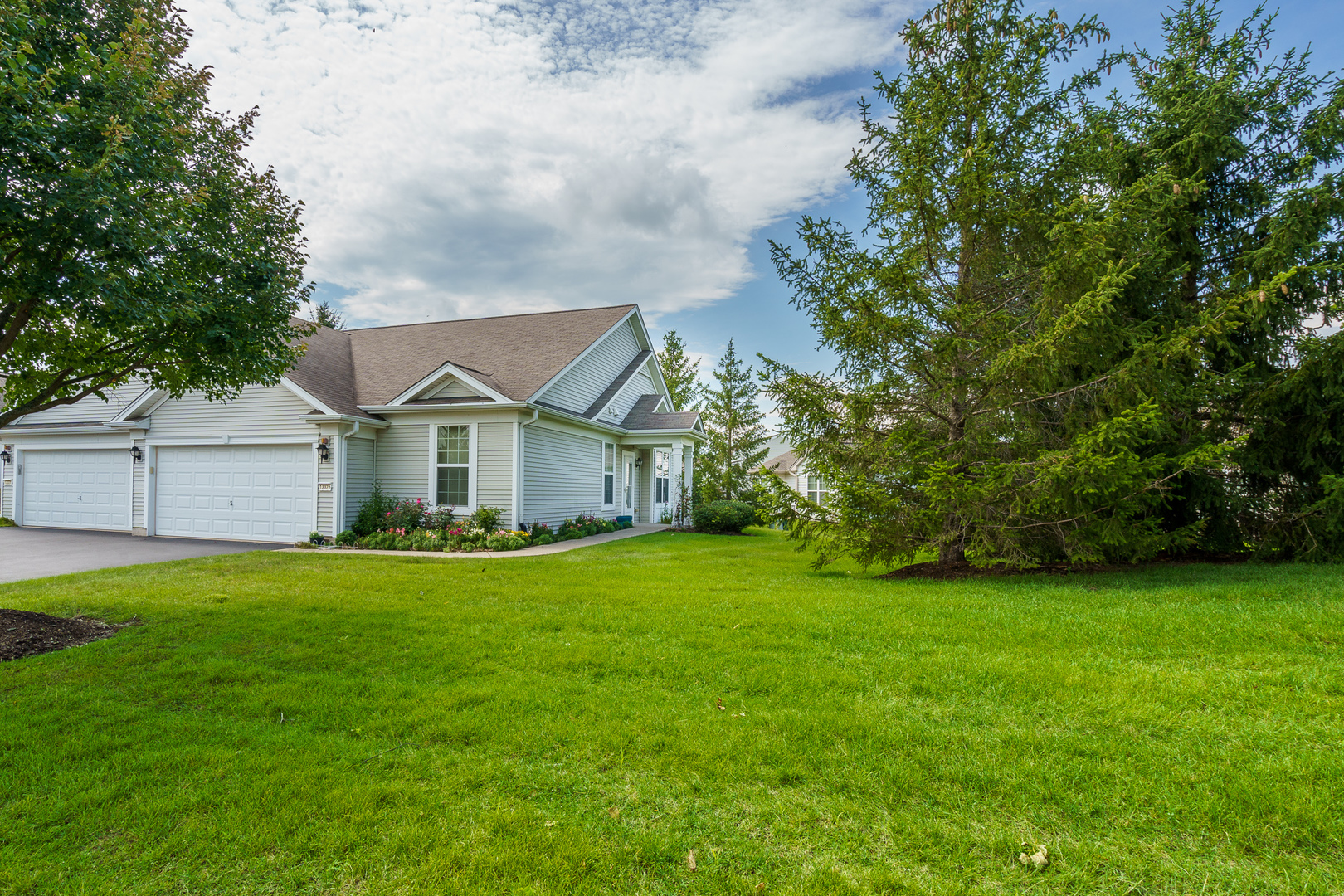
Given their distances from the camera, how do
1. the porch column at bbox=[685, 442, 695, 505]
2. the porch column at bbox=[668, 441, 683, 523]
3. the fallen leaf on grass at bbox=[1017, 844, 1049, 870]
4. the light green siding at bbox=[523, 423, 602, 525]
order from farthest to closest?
the porch column at bbox=[685, 442, 695, 505], the porch column at bbox=[668, 441, 683, 523], the light green siding at bbox=[523, 423, 602, 525], the fallen leaf on grass at bbox=[1017, 844, 1049, 870]

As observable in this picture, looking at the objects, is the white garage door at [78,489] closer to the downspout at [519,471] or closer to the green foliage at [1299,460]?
the downspout at [519,471]

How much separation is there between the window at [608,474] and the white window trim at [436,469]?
4.74m

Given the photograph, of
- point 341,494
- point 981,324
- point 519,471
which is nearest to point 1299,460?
point 981,324

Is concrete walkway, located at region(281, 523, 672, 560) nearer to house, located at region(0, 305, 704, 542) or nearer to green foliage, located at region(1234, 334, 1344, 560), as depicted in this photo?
house, located at region(0, 305, 704, 542)

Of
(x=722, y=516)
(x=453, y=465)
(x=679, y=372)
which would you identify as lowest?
(x=722, y=516)

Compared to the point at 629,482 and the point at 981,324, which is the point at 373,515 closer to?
the point at 629,482

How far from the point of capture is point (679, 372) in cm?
3072

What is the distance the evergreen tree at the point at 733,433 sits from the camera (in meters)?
25.4

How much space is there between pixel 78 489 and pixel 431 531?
35.5ft

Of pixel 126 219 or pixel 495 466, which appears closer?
pixel 126 219

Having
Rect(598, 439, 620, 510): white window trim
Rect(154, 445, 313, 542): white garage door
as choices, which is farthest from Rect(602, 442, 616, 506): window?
Rect(154, 445, 313, 542): white garage door

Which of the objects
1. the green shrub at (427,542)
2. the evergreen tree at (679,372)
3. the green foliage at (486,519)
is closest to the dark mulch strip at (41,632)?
the green shrub at (427,542)

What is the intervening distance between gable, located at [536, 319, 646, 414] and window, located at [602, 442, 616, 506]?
162cm

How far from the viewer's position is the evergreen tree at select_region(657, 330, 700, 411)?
1201 inches
